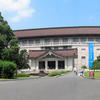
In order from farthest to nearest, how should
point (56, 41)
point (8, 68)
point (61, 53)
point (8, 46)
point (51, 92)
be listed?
point (56, 41) < point (61, 53) < point (8, 46) < point (8, 68) < point (51, 92)

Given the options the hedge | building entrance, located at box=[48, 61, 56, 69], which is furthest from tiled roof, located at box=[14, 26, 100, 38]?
the hedge

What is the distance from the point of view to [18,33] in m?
69.2

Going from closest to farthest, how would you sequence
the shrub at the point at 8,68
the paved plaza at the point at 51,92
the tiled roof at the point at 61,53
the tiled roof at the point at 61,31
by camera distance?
the paved plaza at the point at 51,92
the shrub at the point at 8,68
the tiled roof at the point at 61,53
the tiled roof at the point at 61,31

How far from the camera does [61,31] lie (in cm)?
6481

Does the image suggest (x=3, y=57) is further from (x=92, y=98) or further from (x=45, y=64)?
(x=45, y=64)

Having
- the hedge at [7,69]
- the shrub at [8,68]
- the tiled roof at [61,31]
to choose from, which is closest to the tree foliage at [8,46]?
the hedge at [7,69]

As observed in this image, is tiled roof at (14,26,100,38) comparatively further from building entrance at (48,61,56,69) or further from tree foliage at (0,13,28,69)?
tree foliage at (0,13,28,69)

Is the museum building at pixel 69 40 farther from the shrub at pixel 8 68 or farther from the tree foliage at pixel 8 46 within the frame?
the shrub at pixel 8 68

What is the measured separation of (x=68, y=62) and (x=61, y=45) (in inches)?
453

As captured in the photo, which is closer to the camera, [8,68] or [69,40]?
[8,68]

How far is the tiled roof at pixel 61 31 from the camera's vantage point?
6239cm

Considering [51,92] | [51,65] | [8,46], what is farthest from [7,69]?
[51,65]

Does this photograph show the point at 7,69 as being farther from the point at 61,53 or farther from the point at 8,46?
the point at 61,53

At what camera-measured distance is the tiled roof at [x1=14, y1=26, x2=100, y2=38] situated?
62.4 meters
